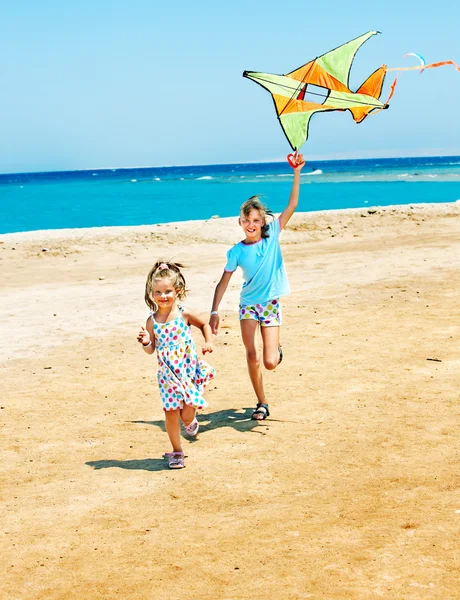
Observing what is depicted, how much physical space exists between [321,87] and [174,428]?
323 cm

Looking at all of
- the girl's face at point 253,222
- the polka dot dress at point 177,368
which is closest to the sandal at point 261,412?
the polka dot dress at point 177,368

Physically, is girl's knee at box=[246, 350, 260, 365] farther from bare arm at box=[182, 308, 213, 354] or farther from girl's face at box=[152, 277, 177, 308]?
girl's face at box=[152, 277, 177, 308]

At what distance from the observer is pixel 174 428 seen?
19.0ft

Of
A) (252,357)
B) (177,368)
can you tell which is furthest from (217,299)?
(177,368)

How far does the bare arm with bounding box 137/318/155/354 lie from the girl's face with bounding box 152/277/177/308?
0.22m

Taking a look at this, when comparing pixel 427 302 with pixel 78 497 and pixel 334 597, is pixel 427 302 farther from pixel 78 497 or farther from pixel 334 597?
pixel 334 597

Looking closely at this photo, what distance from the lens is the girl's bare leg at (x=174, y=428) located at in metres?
5.77

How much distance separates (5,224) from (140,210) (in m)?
8.21

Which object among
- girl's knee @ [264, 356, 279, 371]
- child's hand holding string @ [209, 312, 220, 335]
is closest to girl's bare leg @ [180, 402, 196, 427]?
child's hand holding string @ [209, 312, 220, 335]

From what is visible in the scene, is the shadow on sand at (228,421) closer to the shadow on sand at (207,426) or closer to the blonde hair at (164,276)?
the shadow on sand at (207,426)

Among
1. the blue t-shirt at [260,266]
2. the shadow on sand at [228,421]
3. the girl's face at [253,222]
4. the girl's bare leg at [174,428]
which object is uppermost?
the girl's face at [253,222]

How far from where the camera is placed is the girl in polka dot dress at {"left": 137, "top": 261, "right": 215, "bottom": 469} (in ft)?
18.9

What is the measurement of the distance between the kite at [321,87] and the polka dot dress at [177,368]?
1.92 m

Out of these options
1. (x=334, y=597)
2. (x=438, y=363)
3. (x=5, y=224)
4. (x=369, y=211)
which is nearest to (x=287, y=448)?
(x=334, y=597)
